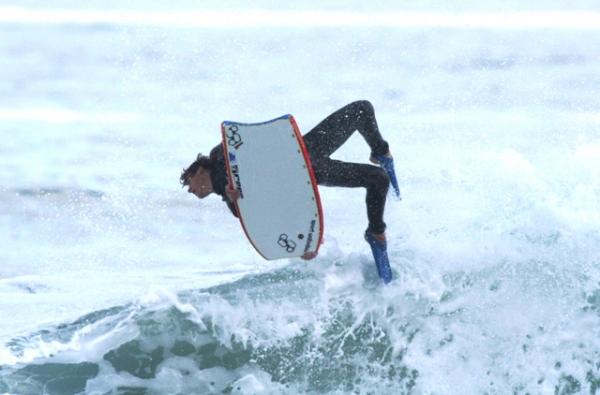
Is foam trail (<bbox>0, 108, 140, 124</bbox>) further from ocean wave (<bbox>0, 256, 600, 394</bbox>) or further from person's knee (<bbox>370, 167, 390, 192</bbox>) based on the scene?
person's knee (<bbox>370, 167, 390, 192</bbox>)

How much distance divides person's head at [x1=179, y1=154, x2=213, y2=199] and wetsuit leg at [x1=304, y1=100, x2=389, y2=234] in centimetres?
61

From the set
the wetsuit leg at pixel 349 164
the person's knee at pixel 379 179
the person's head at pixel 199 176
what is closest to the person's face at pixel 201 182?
the person's head at pixel 199 176

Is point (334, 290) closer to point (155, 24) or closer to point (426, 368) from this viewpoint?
point (426, 368)

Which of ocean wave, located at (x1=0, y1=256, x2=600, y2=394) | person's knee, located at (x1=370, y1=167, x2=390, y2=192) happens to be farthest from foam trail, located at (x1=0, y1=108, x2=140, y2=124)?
person's knee, located at (x1=370, y1=167, x2=390, y2=192)

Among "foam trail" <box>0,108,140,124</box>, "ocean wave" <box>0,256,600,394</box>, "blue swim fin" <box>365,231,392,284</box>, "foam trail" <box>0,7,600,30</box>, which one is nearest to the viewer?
"blue swim fin" <box>365,231,392,284</box>

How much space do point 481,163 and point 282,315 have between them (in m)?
2.56

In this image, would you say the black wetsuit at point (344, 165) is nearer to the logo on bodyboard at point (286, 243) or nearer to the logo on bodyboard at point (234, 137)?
the logo on bodyboard at point (234, 137)

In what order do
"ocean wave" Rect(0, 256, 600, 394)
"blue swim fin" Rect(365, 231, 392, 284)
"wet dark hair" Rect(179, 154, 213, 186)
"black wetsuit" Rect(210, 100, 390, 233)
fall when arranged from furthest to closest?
"ocean wave" Rect(0, 256, 600, 394) < "blue swim fin" Rect(365, 231, 392, 284) < "black wetsuit" Rect(210, 100, 390, 233) < "wet dark hair" Rect(179, 154, 213, 186)

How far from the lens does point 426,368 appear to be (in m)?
6.77

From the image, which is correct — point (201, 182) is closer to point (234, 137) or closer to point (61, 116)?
point (234, 137)

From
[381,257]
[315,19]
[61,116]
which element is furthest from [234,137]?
[315,19]

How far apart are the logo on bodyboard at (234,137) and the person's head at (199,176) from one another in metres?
0.16

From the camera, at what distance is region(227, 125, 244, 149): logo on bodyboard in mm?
6312

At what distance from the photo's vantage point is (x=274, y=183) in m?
6.41
